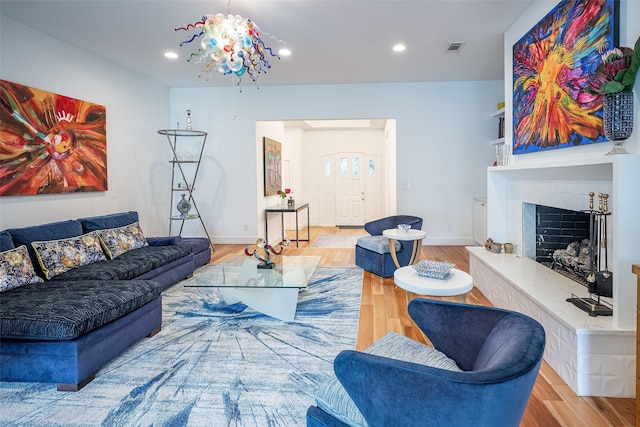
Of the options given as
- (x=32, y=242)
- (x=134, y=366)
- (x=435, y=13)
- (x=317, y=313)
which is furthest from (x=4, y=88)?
(x=435, y=13)

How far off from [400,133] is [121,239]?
180 inches

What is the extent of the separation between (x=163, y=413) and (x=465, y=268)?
395 centimetres

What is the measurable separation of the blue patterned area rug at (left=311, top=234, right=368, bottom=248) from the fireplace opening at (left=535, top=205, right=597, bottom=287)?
3.54m

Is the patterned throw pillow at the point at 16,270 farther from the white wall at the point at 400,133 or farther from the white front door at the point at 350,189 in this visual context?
the white front door at the point at 350,189

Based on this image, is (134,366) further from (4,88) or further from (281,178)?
(281,178)

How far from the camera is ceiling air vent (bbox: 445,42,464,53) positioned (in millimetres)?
4497

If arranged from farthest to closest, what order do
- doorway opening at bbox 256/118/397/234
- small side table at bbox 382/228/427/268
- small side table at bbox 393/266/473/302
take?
1. doorway opening at bbox 256/118/397/234
2. small side table at bbox 382/228/427/268
3. small side table at bbox 393/266/473/302

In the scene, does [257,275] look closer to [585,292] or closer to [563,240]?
[585,292]

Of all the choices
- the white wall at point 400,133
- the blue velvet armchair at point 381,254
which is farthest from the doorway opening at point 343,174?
the blue velvet armchair at point 381,254

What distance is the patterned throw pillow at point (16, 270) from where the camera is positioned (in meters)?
2.68

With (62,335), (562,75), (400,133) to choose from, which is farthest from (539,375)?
(400,133)

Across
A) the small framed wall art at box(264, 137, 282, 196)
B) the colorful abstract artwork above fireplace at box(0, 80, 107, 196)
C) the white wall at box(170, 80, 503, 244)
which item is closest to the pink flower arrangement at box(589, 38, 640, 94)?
the white wall at box(170, 80, 503, 244)

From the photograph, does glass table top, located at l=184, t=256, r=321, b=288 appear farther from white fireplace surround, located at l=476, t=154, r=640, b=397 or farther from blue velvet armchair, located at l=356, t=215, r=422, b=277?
white fireplace surround, located at l=476, t=154, r=640, b=397

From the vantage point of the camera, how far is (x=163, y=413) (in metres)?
1.90
